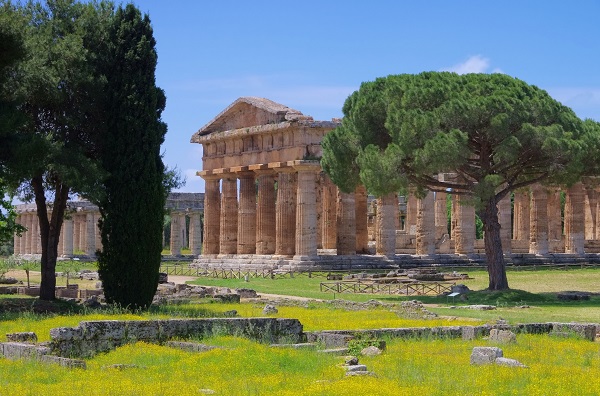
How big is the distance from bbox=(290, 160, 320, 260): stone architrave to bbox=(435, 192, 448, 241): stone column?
13.1 meters

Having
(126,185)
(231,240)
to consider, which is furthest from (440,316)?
(231,240)

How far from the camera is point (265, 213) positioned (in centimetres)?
5862

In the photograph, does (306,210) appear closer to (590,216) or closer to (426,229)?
(426,229)

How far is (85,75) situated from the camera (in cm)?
2803

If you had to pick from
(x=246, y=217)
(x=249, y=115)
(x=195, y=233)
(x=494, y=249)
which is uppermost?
(x=249, y=115)

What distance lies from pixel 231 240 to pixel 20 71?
1375 inches

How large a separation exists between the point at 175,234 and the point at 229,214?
23481 mm

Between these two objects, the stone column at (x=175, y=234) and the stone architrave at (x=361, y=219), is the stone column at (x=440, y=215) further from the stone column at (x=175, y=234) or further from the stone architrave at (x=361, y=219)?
the stone column at (x=175, y=234)

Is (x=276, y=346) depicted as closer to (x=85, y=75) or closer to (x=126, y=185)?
(x=126, y=185)

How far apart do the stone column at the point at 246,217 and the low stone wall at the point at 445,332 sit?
126ft

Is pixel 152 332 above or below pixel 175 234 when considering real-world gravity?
below

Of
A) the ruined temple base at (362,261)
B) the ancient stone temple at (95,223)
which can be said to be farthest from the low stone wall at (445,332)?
the ancient stone temple at (95,223)

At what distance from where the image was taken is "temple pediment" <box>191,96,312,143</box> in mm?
55875

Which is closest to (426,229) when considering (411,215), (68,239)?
(411,215)
